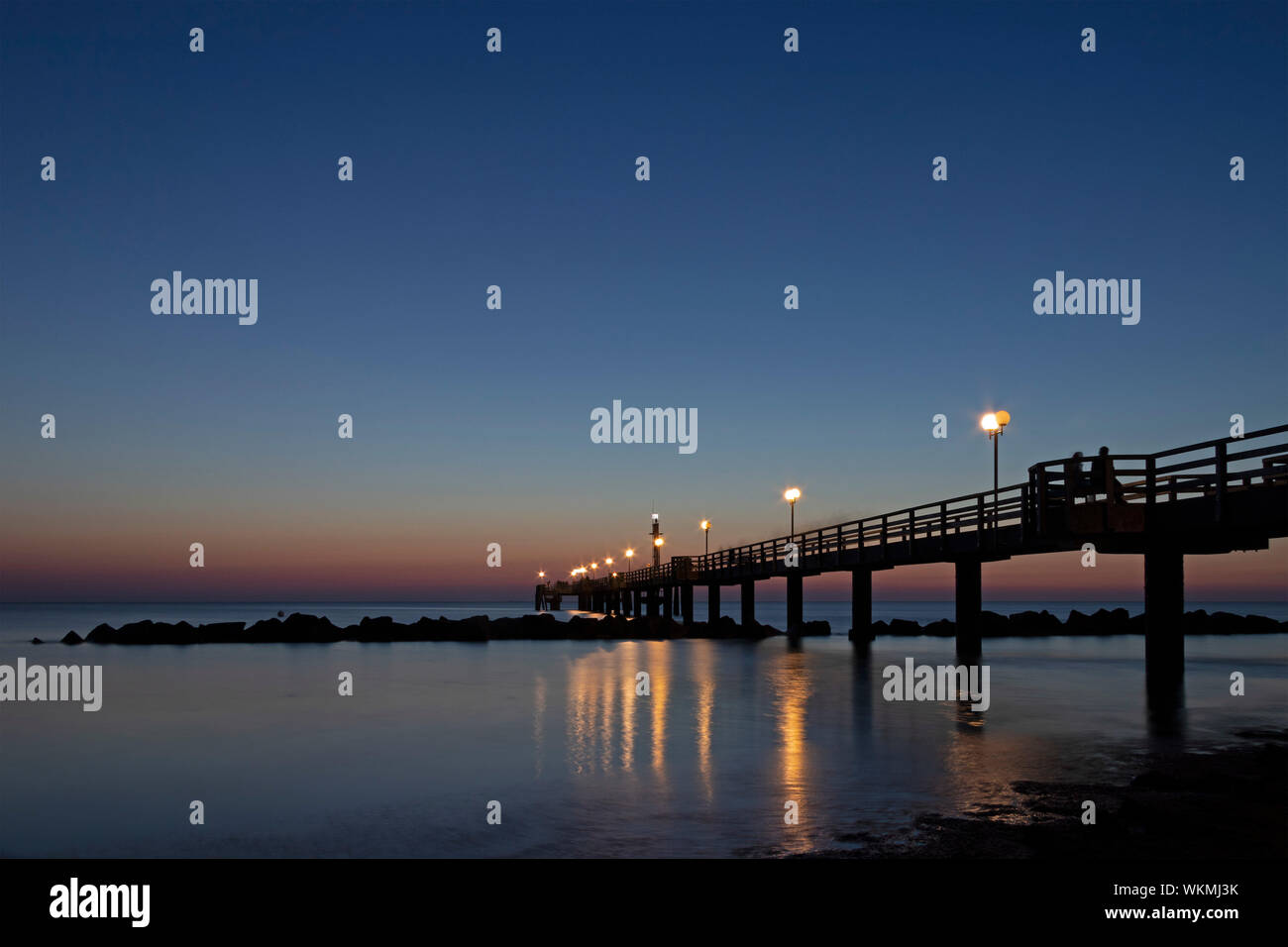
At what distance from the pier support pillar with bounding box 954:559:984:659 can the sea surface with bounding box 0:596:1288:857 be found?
1346 mm

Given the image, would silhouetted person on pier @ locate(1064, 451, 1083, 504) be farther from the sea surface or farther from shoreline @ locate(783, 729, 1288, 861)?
shoreline @ locate(783, 729, 1288, 861)

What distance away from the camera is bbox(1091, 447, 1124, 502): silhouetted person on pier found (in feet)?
66.9

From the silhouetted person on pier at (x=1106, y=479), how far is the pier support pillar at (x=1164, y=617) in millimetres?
2115

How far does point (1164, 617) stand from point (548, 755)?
14.7 meters

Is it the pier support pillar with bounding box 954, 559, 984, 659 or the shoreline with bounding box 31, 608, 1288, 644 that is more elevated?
the pier support pillar with bounding box 954, 559, 984, 659

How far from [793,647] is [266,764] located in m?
28.5

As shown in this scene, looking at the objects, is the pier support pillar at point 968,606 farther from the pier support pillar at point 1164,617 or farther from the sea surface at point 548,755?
the pier support pillar at point 1164,617

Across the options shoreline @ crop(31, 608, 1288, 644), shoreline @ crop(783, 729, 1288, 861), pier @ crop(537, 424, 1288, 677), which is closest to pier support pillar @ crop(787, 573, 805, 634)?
shoreline @ crop(31, 608, 1288, 644)

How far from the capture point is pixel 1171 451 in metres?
19.1

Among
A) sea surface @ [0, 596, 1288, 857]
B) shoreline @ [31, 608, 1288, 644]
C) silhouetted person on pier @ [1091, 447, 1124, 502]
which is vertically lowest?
shoreline @ [31, 608, 1288, 644]

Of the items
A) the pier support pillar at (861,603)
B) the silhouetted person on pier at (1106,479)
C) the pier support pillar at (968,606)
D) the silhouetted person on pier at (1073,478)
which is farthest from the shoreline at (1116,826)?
the pier support pillar at (861,603)
